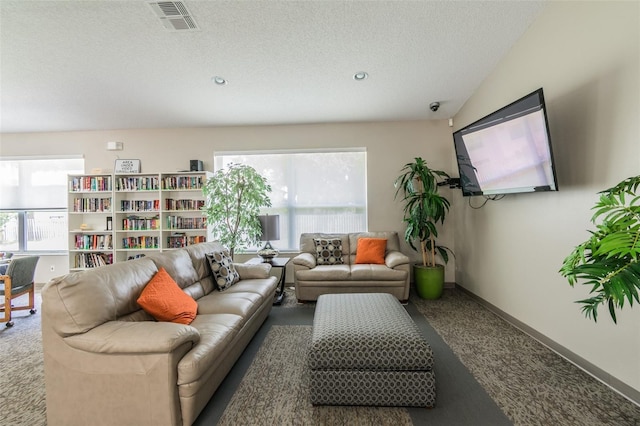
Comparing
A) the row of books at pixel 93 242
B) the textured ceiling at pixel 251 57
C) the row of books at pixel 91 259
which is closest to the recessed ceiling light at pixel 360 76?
the textured ceiling at pixel 251 57

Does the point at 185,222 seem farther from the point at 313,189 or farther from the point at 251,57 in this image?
the point at 251,57

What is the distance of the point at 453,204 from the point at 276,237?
9.20 ft

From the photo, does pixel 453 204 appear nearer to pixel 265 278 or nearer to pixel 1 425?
pixel 265 278

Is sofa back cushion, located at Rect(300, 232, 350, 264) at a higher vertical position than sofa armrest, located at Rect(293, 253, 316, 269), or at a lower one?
higher

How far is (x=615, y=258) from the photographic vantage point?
110cm

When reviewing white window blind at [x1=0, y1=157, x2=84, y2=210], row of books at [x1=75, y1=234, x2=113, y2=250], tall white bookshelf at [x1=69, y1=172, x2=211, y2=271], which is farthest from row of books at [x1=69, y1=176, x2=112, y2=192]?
row of books at [x1=75, y1=234, x2=113, y2=250]

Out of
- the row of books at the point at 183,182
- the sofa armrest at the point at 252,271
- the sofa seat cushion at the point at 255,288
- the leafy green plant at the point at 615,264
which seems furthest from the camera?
the row of books at the point at 183,182

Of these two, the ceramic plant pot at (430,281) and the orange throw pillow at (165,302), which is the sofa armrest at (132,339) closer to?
the orange throw pillow at (165,302)

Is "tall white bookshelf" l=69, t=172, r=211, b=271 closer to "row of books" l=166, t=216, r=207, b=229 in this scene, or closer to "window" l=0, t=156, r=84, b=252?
"row of books" l=166, t=216, r=207, b=229

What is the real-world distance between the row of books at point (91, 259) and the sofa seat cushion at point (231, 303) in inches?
118

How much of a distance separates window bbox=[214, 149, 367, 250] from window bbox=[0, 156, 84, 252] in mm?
2784

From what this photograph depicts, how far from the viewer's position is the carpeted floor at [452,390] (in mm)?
1633

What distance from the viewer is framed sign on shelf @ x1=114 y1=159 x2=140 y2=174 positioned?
467 cm

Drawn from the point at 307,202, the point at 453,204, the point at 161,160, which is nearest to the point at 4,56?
the point at 161,160
